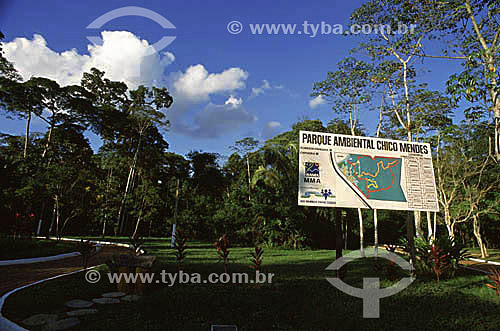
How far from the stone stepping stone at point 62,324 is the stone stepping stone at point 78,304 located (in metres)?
0.68

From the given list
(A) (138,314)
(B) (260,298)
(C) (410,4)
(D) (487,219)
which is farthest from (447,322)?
(D) (487,219)

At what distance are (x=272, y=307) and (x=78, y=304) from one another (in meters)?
3.11

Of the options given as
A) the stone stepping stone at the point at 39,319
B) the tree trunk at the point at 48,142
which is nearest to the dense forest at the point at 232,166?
the tree trunk at the point at 48,142

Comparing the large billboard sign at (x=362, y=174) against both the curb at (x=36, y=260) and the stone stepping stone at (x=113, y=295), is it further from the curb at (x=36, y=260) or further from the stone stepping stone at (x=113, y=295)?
the curb at (x=36, y=260)

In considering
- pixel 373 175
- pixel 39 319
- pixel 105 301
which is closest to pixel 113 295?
pixel 105 301

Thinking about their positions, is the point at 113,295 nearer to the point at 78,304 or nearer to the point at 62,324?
the point at 78,304

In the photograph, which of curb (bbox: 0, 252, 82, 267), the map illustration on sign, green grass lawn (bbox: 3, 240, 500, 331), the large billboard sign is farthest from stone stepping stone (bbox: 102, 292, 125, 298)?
curb (bbox: 0, 252, 82, 267)

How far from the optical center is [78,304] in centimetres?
511

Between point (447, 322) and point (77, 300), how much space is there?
575 cm

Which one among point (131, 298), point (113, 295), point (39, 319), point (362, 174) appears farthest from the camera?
point (362, 174)

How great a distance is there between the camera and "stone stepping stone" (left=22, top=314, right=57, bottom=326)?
4195 mm

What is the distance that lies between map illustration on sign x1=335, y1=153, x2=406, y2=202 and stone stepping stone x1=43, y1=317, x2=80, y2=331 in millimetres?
5287

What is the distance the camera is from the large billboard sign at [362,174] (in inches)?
256

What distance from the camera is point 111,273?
6918mm
